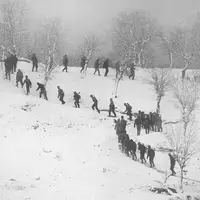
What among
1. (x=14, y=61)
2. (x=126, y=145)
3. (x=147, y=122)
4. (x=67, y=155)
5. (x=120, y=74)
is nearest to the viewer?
(x=67, y=155)

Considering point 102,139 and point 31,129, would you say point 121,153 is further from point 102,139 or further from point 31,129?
point 31,129

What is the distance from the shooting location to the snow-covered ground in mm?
17719

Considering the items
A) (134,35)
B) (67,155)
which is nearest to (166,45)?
(134,35)

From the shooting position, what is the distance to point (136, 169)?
20922mm

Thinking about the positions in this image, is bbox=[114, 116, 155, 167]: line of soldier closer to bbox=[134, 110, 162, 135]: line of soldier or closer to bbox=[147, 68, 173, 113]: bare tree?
bbox=[134, 110, 162, 135]: line of soldier

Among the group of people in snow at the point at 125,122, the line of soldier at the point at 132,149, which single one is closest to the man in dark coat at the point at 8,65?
the group of people in snow at the point at 125,122

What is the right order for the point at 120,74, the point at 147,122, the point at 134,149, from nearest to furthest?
the point at 134,149
the point at 147,122
the point at 120,74

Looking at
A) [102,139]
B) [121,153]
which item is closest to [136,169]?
[121,153]

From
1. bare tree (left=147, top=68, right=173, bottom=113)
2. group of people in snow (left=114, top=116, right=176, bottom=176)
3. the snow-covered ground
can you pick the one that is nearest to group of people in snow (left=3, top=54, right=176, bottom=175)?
group of people in snow (left=114, top=116, right=176, bottom=176)

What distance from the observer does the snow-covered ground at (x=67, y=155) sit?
58.1 feet

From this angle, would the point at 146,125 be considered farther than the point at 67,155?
Yes

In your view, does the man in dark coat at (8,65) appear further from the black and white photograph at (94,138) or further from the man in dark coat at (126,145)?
the man in dark coat at (126,145)

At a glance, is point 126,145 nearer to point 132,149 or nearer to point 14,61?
point 132,149

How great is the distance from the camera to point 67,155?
71.8 feet
